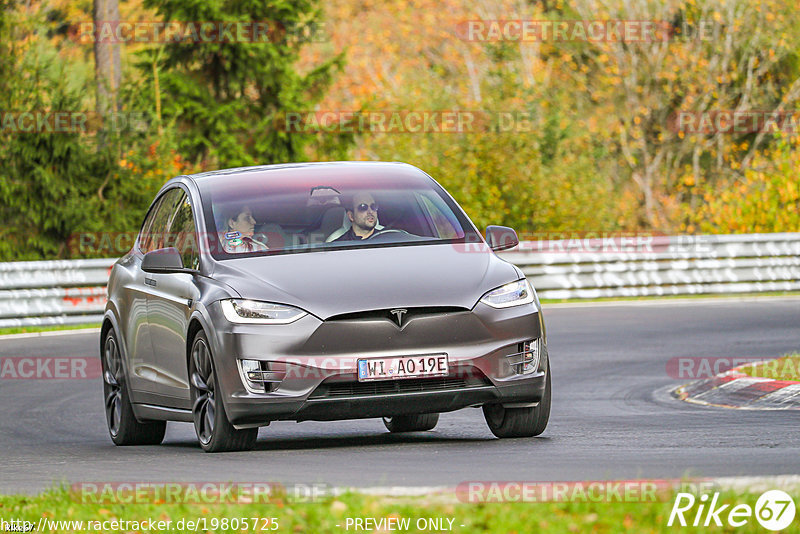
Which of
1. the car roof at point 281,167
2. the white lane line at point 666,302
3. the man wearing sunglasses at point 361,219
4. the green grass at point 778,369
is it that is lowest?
the white lane line at point 666,302

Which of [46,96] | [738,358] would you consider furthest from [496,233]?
[46,96]

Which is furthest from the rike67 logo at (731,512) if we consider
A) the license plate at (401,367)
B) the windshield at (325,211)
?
the windshield at (325,211)

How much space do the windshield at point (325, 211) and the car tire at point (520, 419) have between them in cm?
107

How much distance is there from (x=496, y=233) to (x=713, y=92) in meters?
33.8

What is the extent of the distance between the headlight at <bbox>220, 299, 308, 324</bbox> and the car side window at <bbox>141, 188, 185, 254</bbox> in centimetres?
182

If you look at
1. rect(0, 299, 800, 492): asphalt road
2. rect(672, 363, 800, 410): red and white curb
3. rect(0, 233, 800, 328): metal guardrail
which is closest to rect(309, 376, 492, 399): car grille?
rect(0, 299, 800, 492): asphalt road

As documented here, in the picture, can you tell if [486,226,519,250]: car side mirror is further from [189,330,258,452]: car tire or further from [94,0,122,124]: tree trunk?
A: [94,0,122,124]: tree trunk

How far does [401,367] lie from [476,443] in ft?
3.55

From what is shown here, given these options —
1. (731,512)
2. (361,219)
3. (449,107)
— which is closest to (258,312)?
(361,219)

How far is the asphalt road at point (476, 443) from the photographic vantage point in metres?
7.85

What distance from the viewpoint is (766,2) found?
4212cm

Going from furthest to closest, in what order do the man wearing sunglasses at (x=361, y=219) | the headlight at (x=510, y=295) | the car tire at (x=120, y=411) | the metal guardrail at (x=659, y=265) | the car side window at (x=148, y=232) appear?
the metal guardrail at (x=659, y=265) < the car side window at (x=148, y=232) < the car tire at (x=120, y=411) < the man wearing sunglasses at (x=361, y=219) < the headlight at (x=510, y=295)

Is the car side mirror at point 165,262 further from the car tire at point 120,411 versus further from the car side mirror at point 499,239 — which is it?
the car side mirror at point 499,239

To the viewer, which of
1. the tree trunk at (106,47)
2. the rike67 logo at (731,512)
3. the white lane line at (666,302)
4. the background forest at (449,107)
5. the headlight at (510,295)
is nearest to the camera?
the rike67 logo at (731,512)
